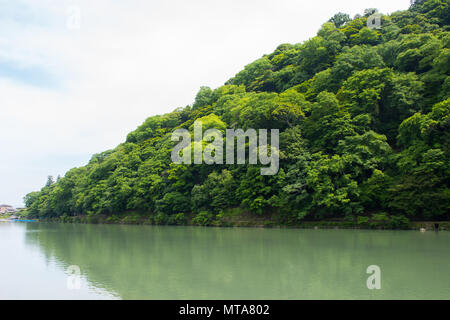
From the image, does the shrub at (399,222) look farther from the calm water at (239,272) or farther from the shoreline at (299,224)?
the calm water at (239,272)

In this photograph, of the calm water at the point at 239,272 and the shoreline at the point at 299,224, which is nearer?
the calm water at the point at 239,272

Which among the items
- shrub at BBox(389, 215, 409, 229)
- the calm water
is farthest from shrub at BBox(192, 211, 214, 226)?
the calm water

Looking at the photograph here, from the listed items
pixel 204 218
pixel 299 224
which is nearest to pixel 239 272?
pixel 299 224

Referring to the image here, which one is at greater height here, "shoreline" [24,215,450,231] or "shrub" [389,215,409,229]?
"shrub" [389,215,409,229]

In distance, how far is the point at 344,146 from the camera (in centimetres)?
2283

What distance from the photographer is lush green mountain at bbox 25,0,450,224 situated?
64.9 ft

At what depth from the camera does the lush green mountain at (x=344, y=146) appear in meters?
19.8

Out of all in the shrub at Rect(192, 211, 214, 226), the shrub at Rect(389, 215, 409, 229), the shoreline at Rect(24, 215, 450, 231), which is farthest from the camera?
the shrub at Rect(192, 211, 214, 226)

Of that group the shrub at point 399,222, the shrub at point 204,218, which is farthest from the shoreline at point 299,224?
the shrub at point 204,218

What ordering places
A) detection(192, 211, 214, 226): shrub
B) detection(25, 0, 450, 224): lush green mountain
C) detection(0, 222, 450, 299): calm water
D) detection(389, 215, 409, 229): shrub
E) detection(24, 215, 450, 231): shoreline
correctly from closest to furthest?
detection(0, 222, 450, 299): calm water, detection(24, 215, 450, 231): shoreline, detection(389, 215, 409, 229): shrub, detection(25, 0, 450, 224): lush green mountain, detection(192, 211, 214, 226): shrub

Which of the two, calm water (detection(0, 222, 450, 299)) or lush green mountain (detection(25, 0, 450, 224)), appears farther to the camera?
lush green mountain (detection(25, 0, 450, 224))

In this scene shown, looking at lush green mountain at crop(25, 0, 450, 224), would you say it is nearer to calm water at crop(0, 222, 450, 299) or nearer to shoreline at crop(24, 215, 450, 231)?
shoreline at crop(24, 215, 450, 231)

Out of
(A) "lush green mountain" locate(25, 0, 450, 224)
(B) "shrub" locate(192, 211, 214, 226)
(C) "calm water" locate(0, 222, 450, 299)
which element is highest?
(A) "lush green mountain" locate(25, 0, 450, 224)

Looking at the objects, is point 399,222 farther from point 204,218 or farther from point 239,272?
point 204,218
